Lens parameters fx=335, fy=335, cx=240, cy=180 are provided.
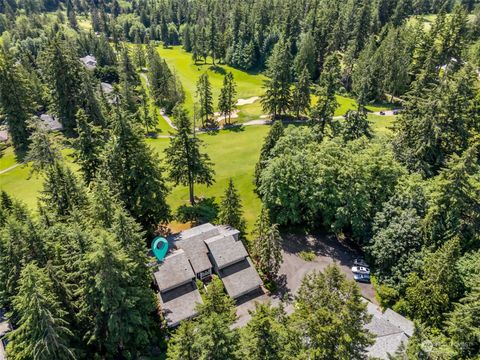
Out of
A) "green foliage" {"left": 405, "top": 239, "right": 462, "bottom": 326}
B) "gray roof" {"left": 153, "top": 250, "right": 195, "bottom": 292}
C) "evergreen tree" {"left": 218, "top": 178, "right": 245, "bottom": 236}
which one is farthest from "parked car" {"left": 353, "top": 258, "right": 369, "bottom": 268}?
"gray roof" {"left": 153, "top": 250, "right": 195, "bottom": 292}

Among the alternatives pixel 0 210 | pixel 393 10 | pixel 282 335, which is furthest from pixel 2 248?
pixel 393 10

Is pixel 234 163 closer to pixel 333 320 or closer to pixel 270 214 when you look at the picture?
pixel 270 214

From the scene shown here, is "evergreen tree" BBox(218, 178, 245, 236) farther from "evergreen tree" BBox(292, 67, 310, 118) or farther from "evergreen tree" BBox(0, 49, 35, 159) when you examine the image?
"evergreen tree" BBox(0, 49, 35, 159)

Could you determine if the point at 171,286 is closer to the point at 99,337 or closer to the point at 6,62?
the point at 99,337

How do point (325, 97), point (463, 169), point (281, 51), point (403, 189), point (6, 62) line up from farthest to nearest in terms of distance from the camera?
point (281, 51)
point (6, 62)
point (325, 97)
point (403, 189)
point (463, 169)

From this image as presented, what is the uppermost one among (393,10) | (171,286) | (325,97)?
(393,10)

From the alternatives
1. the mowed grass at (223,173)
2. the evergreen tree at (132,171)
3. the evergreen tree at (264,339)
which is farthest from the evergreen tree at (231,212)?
the evergreen tree at (264,339)

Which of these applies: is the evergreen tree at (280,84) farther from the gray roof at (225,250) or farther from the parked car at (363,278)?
the parked car at (363,278)
